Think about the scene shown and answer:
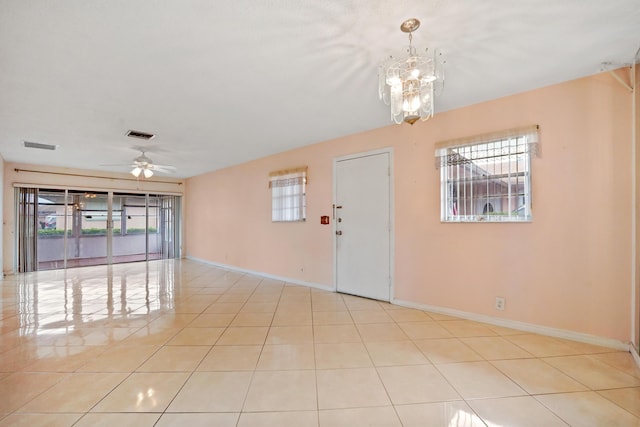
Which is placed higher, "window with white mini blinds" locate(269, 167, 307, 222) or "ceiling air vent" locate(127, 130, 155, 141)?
"ceiling air vent" locate(127, 130, 155, 141)

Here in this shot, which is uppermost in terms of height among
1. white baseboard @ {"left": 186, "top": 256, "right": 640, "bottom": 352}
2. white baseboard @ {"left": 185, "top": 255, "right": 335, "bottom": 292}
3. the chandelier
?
the chandelier

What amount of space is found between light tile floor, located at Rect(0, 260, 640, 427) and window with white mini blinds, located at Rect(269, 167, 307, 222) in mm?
1912

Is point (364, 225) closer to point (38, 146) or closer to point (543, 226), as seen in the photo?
point (543, 226)

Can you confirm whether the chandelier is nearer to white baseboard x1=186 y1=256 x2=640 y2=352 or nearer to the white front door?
the white front door

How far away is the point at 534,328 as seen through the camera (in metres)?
2.71

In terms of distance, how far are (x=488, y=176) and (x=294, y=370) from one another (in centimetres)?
283

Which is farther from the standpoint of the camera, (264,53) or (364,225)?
(364,225)

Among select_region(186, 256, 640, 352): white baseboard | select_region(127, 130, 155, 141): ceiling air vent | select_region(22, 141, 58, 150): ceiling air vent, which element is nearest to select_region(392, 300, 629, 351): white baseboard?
select_region(186, 256, 640, 352): white baseboard

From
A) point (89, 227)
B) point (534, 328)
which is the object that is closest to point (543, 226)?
point (534, 328)

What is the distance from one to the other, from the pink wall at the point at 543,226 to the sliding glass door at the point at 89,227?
6657 mm

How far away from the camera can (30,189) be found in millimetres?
6184

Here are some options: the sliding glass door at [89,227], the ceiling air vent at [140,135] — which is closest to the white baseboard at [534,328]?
the ceiling air vent at [140,135]

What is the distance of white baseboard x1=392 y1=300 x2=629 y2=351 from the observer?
238cm

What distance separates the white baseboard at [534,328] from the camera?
7.80 feet
